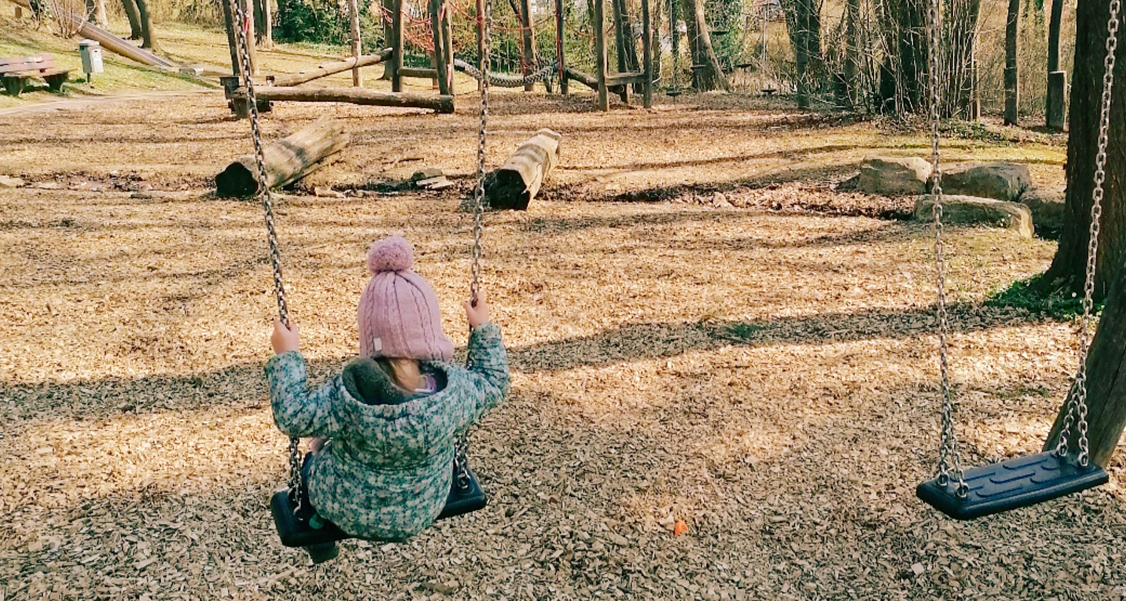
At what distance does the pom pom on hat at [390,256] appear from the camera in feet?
8.00

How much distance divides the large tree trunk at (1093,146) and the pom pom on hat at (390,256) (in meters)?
4.02

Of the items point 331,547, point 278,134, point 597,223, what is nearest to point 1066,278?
point 597,223

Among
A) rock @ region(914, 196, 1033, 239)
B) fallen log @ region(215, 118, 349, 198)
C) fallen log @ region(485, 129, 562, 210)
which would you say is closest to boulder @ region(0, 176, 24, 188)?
fallen log @ region(215, 118, 349, 198)

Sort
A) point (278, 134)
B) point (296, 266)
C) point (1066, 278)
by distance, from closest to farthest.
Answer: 1. point (1066, 278)
2. point (296, 266)
3. point (278, 134)

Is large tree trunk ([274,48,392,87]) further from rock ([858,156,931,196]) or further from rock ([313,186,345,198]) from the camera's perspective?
rock ([858,156,931,196])

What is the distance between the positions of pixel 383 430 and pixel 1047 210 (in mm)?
7501

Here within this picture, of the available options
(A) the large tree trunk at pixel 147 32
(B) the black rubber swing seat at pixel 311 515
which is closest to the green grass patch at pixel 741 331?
(B) the black rubber swing seat at pixel 311 515

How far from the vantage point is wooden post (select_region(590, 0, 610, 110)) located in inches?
533

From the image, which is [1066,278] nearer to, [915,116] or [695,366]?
[695,366]

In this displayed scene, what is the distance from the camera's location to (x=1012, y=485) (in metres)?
3.06

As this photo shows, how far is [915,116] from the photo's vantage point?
12.7 metres

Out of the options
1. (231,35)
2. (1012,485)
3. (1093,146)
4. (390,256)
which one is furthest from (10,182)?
(1012,485)

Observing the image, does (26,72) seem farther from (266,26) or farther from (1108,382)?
(1108,382)

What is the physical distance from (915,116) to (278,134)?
8.62 m
